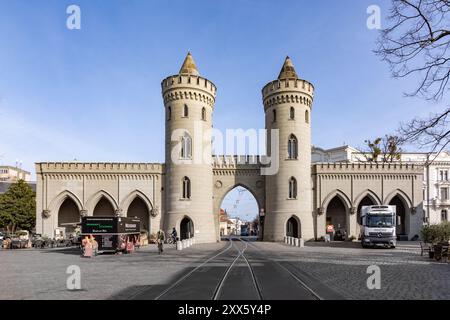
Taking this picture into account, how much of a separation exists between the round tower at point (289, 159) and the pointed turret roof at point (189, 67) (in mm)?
7725

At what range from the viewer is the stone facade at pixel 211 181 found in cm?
4238

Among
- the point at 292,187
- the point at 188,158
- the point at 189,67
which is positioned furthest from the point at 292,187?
the point at 189,67

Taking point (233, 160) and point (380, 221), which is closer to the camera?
point (380, 221)

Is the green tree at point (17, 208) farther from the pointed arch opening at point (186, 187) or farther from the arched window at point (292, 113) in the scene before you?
the arched window at point (292, 113)

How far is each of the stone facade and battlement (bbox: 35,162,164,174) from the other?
0.10 meters

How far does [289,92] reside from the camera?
4369 cm

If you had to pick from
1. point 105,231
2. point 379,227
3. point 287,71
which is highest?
point 287,71

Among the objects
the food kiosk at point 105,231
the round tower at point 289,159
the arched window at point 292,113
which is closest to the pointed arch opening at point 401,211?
the round tower at point 289,159

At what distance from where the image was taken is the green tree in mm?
52875

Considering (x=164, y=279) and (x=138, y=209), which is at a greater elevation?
(x=138, y=209)

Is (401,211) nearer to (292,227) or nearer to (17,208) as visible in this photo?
(292,227)

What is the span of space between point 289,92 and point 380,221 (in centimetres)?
1723
